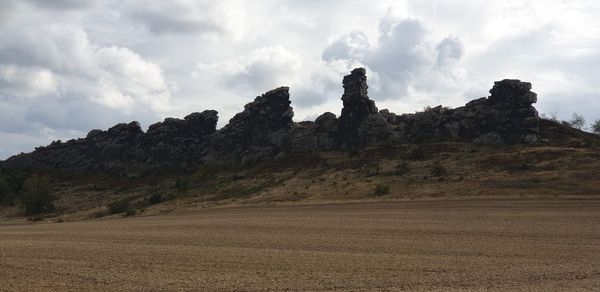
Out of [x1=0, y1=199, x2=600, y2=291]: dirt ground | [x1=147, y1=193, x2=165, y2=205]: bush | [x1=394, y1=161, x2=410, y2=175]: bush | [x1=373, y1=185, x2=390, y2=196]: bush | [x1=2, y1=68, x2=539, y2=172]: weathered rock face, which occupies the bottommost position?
[x1=0, y1=199, x2=600, y2=291]: dirt ground

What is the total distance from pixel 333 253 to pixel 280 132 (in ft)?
216

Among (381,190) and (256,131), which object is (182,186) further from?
(381,190)

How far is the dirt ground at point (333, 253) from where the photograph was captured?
15.9m

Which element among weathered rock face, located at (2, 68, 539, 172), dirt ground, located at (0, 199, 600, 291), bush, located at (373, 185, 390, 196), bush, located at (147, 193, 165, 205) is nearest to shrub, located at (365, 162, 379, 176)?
bush, located at (373, 185, 390, 196)

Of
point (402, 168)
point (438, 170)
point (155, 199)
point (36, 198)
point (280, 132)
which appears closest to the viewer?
point (438, 170)

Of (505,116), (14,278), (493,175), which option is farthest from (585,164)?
(14,278)

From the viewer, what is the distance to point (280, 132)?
283 feet

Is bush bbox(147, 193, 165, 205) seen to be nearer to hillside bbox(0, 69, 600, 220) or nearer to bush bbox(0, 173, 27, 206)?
hillside bbox(0, 69, 600, 220)

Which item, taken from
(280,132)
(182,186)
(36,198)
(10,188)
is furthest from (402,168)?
(10,188)

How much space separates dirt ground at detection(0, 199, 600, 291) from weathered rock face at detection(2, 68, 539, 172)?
37.0 m

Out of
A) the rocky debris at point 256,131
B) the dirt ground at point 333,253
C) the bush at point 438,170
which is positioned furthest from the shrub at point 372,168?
the rocky debris at point 256,131

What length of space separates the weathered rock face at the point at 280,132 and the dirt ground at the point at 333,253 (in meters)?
37.0

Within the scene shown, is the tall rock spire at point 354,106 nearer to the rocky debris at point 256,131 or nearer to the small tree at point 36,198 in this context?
the rocky debris at point 256,131

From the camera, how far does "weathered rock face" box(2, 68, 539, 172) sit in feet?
234
